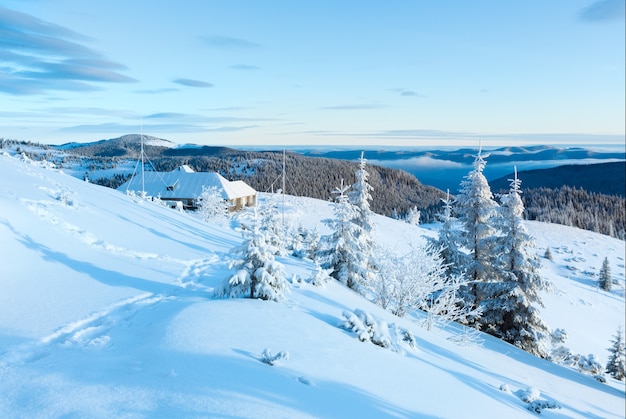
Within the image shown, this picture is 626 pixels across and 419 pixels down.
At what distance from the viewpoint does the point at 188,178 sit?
65.9 meters

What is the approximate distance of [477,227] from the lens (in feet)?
70.2

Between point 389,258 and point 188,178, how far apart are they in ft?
184

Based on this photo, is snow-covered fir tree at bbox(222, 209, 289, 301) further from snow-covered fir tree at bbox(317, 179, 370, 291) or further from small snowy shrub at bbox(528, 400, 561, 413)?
snow-covered fir tree at bbox(317, 179, 370, 291)

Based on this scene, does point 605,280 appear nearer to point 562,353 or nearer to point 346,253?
point 562,353

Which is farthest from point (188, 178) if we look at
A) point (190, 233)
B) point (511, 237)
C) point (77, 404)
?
point (77, 404)

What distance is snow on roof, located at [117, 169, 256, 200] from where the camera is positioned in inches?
2466

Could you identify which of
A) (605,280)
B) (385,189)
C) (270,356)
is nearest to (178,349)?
(270,356)

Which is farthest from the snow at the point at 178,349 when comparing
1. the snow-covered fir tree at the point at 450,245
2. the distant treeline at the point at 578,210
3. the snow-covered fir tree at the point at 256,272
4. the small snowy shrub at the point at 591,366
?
the distant treeline at the point at 578,210

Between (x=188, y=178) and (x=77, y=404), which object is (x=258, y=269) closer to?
(x=77, y=404)

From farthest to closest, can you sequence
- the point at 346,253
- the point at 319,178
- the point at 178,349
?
1. the point at 319,178
2. the point at 346,253
3. the point at 178,349

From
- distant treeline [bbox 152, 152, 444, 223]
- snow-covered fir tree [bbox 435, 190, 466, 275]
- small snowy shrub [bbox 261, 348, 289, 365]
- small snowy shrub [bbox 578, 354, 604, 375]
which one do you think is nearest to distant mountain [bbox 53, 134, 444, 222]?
distant treeline [bbox 152, 152, 444, 223]

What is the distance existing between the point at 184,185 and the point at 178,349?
6267 centimetres

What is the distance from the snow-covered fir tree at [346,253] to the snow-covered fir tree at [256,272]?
10989 mm

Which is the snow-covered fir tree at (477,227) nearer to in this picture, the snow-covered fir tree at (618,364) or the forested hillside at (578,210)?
the snow-covered fir tree at (618,364)
